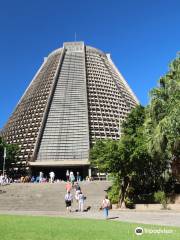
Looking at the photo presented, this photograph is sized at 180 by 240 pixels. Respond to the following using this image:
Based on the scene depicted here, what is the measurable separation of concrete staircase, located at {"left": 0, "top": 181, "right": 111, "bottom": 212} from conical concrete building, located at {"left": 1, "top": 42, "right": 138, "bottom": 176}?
27.6 m

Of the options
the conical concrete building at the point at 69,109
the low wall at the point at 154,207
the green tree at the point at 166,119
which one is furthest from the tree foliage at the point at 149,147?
the conical concrete building at the point at 69,109

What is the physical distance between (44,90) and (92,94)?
9.74 metres

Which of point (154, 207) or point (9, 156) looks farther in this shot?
point (9, 156)

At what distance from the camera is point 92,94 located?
88.0m

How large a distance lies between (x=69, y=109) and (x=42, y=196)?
156ft

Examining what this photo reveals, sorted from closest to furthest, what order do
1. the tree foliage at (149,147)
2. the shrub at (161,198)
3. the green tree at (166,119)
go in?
the green tree at (166,119) → the tree foliage at (149,147) → the shrub at (161,198)

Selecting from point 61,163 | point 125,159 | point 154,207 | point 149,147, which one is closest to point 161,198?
point 154,207

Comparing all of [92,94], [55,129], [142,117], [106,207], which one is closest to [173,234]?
[106,207]

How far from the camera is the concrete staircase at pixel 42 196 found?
1297 inches

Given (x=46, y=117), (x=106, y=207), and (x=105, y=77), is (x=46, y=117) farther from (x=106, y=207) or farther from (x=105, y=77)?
(x=106, y=207)

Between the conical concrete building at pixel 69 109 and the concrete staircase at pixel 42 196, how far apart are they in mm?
27622

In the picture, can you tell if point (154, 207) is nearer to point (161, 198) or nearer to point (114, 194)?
point (161, 198)

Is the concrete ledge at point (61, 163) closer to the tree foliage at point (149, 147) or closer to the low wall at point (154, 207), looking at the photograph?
the tree foliage at point (149, 147)

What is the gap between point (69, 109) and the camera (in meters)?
84.0
